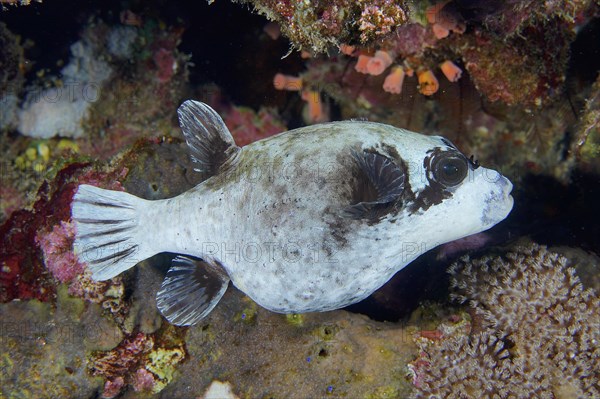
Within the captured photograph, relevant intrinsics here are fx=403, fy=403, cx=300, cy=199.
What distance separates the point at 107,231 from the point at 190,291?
0.88 m

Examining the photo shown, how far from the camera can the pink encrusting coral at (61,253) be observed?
3.62 meters

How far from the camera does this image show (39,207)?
4004 mm

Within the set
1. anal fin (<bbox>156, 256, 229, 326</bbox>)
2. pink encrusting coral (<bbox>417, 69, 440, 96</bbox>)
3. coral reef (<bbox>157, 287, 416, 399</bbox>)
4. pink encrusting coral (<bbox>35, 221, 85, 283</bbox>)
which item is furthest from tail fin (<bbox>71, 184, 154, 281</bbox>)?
pink encrusting coral (<bbox>417, 69, 440, 96</bbox>)

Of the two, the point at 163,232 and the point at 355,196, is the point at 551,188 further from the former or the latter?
the point at 163,232

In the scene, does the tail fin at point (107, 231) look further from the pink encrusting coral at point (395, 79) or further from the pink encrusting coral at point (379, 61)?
the pink encrusting coral at point (395, 79)

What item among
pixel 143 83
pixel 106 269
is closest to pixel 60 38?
pixel 143 83

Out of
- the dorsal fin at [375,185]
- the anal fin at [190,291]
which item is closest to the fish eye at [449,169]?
the dorsal fin at [375,185]

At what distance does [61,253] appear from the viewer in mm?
3674

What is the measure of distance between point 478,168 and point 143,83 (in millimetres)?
4947

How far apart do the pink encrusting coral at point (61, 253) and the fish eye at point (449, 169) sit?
10.2 ft

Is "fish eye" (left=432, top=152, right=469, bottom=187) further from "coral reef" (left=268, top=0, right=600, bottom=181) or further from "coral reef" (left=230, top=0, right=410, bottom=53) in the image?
"coral reef" (left=268, top=0, right=600, bottom=181)

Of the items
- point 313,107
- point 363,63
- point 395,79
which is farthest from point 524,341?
point 313,107

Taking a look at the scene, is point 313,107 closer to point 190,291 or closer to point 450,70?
point 450,70

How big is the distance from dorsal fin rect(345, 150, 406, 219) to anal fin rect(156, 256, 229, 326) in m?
1.28
